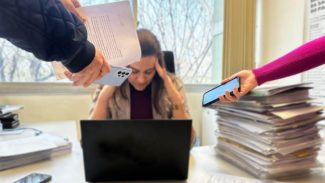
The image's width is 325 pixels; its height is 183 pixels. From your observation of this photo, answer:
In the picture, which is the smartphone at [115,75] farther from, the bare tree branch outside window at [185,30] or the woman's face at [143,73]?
the bare tree branch outside window at [185,30]

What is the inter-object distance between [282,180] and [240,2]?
6.46 feet

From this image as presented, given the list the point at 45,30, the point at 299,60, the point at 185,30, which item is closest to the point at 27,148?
the point at 45,30

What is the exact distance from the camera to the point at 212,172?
34.2 inches

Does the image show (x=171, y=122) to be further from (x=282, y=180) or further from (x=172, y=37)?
(x=172, y=37)

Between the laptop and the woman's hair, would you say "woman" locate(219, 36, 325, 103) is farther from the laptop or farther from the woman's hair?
the woman's hair

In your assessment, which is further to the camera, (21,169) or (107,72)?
(21,169)

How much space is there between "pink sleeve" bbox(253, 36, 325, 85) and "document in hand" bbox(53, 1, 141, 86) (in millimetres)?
435

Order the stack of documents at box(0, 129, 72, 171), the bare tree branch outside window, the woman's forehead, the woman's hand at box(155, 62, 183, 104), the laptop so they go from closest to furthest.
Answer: the laptop < the stack of documents at box(0, 129, 72, 171) < the woman's forehead < the woman's hand at box(155, 62, 183, 104) < the bare tree branch outside window

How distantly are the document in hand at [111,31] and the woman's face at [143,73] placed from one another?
70 cm

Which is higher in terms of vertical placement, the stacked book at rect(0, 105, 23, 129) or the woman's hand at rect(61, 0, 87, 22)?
the woman's hand at rect(61, 0, 87, 22)

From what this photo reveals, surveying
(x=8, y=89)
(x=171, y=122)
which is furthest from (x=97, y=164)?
(x=8, y=89)

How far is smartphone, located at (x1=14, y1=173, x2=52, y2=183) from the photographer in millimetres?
762

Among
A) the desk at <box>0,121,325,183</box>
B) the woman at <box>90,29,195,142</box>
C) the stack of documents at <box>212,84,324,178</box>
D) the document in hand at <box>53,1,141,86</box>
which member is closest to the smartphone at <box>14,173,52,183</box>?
the desk at <box>0,121,325,183</box>

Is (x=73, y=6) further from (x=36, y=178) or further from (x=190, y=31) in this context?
(x=190, y=31)
